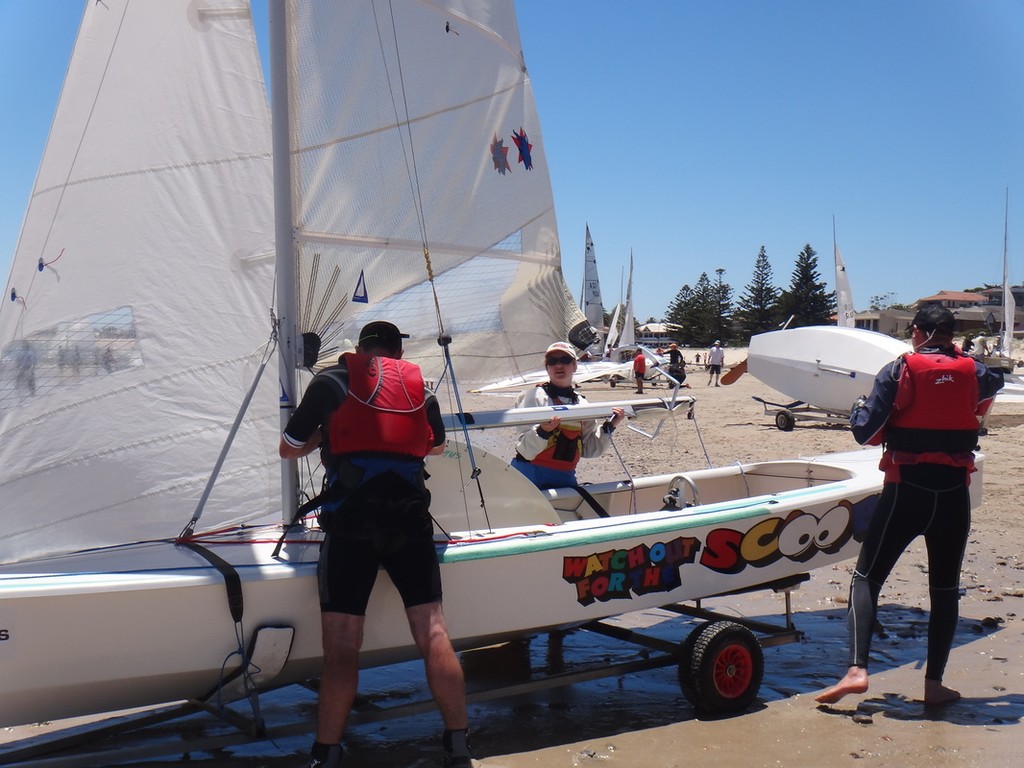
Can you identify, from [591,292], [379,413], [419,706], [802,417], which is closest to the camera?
[379,413]

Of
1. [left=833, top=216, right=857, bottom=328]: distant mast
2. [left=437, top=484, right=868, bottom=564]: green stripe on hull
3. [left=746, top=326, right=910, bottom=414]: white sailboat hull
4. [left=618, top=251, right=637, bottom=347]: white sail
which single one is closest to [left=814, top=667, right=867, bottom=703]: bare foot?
[left=437, top=484, right=868, bottom=564]: green stripe on hull

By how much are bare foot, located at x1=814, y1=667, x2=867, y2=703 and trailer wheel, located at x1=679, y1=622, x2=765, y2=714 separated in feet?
0.89

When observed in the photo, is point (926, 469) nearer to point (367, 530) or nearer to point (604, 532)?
point (604, 532)

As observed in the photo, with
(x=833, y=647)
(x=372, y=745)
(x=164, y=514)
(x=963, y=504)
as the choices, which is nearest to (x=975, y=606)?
(x=833, y=647)

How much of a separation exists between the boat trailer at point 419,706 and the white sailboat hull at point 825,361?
951 cm

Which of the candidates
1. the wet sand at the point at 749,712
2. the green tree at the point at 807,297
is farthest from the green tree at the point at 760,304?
the wet sand at the point at 749,712

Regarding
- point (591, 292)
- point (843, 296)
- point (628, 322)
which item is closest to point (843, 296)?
point (843, 296)

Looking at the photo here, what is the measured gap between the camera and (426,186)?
14.1 feet

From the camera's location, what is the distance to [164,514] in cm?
365

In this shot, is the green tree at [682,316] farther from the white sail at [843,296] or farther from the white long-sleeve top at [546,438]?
the white long-sleeve top at [546,438]

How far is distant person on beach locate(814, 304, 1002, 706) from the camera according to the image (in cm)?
381

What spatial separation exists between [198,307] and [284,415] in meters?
0.58

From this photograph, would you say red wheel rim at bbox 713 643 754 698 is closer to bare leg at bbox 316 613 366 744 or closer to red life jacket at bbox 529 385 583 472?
red life jacket at bbox 529 385 583 472

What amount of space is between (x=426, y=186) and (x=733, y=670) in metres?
2.47
